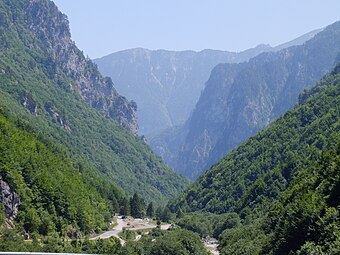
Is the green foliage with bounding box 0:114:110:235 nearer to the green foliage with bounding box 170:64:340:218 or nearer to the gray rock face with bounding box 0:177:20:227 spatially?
the gray rock face with bounding box 0:177:20:227

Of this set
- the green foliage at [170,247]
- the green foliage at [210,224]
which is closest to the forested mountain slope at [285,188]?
the green foliage at [210,224]

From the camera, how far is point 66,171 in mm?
138750

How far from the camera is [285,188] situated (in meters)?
132

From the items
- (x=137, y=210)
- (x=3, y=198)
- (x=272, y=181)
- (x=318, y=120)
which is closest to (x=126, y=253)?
(x=3, y=198)

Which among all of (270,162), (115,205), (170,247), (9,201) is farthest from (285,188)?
(9,201)

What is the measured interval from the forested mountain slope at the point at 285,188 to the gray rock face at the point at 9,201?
4148 centimetres

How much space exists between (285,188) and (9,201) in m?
70.5

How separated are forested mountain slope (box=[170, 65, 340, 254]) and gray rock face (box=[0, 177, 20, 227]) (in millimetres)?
41477

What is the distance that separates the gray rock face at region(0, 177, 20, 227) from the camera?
94.5 metres

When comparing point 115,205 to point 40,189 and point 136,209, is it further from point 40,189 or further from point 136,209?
point 40,189

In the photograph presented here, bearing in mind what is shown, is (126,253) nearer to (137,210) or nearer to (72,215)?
(72,215)

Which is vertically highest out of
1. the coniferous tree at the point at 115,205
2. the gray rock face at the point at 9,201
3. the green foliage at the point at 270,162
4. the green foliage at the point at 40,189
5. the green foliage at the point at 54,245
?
the green foliage at the point at 270,162

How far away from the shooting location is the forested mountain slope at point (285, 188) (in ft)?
184

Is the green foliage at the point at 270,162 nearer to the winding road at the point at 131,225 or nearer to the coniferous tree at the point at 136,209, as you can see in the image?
the coniferous tree at the point at 136,209
